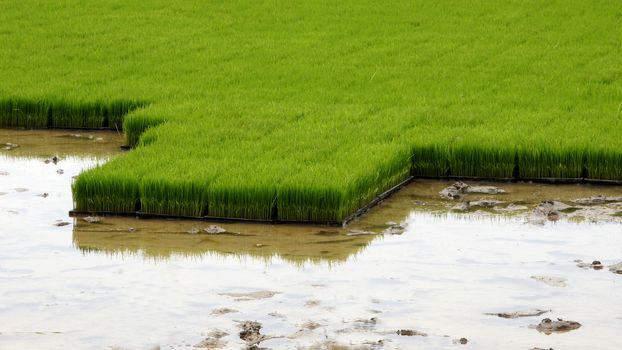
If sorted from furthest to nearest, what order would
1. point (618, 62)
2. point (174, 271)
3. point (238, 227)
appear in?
point (618, 62), point (238, 227), point (174, 271)

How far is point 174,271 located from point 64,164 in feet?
14.1

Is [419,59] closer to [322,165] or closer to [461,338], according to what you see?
[322,165]

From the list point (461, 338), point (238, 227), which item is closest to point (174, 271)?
point (238, 227)

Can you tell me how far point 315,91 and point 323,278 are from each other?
23.3ft

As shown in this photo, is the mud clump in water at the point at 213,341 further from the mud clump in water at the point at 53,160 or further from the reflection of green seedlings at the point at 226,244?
the mud clump in water at the point at 53,160

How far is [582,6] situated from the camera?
19906 mm

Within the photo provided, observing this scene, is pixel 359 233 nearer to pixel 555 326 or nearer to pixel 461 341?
pixel 555 326

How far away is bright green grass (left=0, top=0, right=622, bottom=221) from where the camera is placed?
9.22 meters

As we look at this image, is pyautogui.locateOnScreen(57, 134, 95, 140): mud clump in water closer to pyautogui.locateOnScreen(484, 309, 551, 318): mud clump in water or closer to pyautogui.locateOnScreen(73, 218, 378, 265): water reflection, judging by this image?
pyautogui.locateOnScreen(73, 218, 378, 265): water reflection

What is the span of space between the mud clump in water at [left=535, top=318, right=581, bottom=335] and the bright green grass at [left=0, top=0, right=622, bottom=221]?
2779 mm

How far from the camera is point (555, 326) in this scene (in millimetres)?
6094

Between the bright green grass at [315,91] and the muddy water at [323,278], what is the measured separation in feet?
1.16

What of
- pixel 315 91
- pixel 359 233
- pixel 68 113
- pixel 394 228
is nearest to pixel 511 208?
pixel 394 228

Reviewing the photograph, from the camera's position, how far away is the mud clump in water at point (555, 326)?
604 cm
